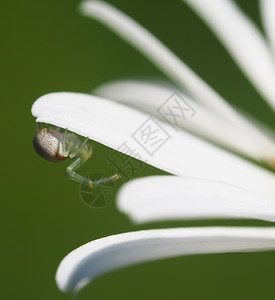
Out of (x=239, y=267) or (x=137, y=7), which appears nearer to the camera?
(x=239, y=267)

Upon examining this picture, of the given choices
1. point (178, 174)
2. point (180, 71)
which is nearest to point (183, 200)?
point (178, 174)

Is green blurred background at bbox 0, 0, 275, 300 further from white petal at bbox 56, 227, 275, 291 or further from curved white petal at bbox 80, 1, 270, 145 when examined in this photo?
white petal at bbox 56, 227, 275, 291

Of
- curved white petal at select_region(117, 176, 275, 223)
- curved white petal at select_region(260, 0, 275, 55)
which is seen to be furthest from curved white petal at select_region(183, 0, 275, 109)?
curved white petal at select_region(117, 176, 275, 223)

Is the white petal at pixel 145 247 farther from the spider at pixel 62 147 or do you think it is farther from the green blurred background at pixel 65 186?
the green blurred background at pixel 65 186

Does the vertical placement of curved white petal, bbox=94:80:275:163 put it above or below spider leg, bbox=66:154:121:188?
above

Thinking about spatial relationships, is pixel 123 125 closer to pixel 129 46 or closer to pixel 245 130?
pixel 245 130

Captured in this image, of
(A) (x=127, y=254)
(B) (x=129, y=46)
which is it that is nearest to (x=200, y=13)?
(B) (x=129, y=46)

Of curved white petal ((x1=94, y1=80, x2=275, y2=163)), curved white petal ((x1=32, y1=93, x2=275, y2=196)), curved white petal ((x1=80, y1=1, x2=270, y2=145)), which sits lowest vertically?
curved white petal ((x1=32, y1=93, x2=275, y2=196))
